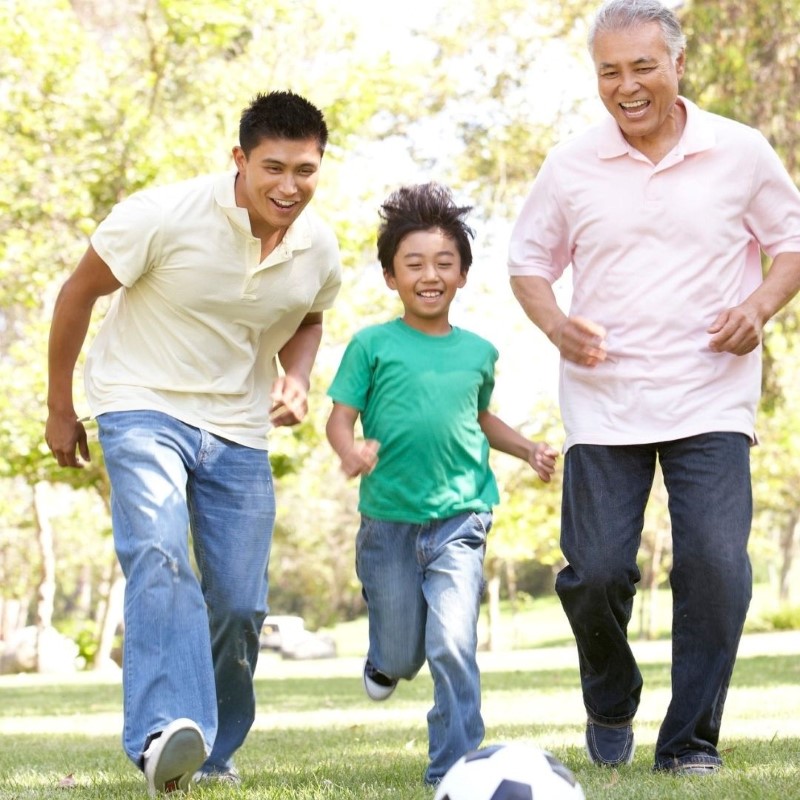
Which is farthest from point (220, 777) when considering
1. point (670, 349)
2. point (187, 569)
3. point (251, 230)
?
point (670, 349)

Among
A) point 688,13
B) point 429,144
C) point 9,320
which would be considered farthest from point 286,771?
point 9,320

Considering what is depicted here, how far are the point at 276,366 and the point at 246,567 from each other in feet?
2.93

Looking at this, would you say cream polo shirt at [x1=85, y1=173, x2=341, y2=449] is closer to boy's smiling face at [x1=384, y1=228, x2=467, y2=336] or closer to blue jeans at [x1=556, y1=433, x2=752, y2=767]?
boy's smiling face at [x1=384, y1=228, x2=467, y2=336]

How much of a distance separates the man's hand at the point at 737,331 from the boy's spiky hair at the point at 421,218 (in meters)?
1.19

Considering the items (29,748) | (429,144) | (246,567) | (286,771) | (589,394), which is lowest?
(29,748)

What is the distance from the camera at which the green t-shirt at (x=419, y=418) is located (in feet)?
15.7

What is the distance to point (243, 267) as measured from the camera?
4766mm

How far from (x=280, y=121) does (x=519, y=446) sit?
1.47 meters

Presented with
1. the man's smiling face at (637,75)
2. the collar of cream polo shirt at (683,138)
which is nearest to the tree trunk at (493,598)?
the collar of cream polo shirt at (683,138)

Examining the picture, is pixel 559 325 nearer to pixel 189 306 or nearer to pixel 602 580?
pixel 602 580

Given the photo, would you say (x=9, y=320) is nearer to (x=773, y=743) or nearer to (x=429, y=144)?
(x=429, y=144)

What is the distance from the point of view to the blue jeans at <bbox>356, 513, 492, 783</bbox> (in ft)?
14.8

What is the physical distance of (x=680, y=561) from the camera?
442 centimetres

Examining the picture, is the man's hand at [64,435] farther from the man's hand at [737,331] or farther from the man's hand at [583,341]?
the man's hand at [737,331]
